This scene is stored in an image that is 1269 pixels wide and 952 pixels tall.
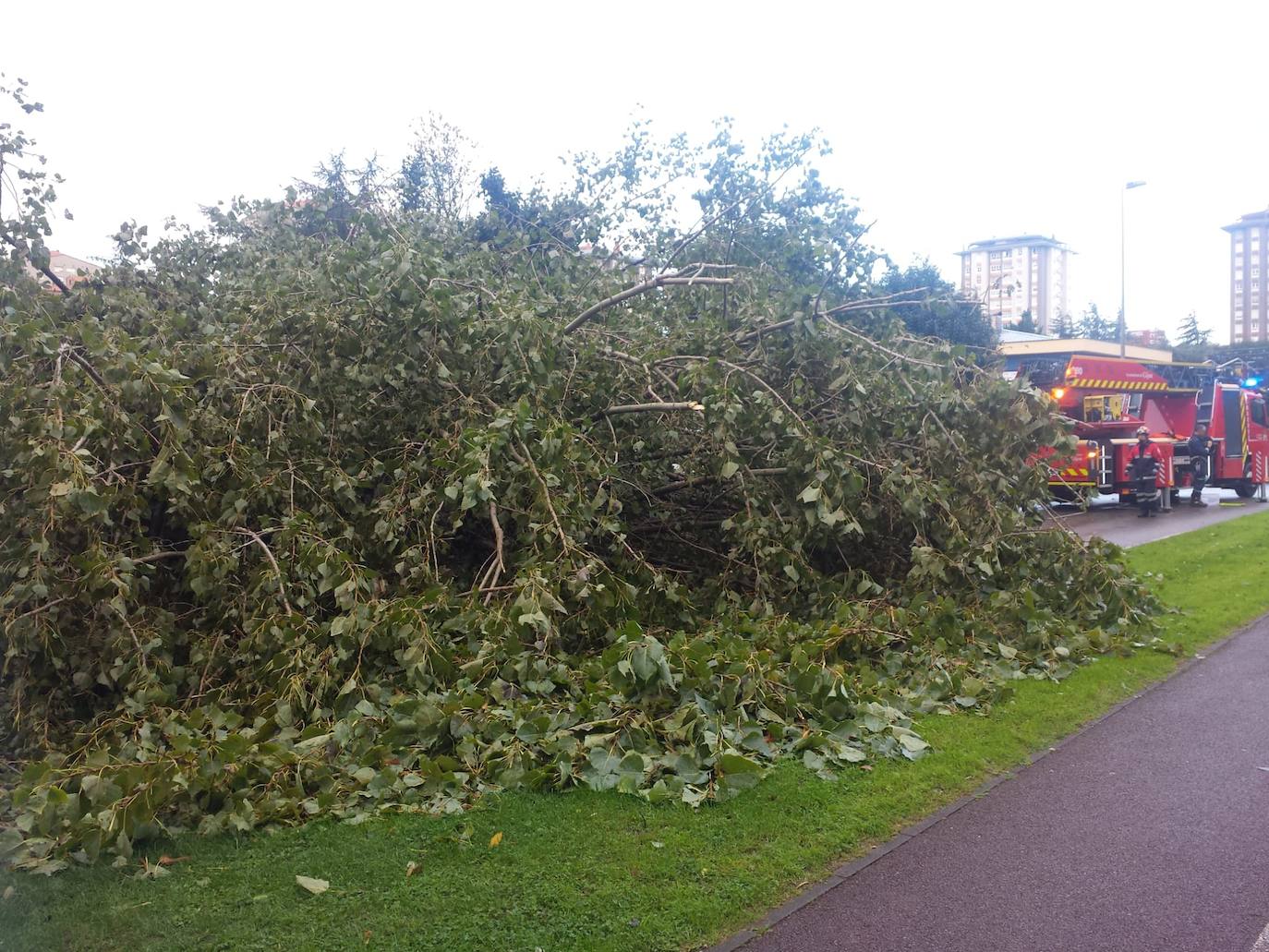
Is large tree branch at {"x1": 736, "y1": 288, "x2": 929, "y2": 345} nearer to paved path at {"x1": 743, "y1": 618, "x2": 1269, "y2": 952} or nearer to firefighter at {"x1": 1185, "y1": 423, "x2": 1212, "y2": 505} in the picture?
paved path at {"x1": 743, "y1": 618, "x2": 1269, "y2": 952}

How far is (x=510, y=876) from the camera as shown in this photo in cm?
385

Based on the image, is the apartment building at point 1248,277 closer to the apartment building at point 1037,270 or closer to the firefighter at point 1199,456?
the apartment building at point 1037,270

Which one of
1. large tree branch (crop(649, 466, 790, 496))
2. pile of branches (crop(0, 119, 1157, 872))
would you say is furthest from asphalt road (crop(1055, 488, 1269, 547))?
large tree branch (crop(649, 466, 790, 496))

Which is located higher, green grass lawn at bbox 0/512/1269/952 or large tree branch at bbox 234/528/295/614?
large tree branch at bbox 234/528/295/614

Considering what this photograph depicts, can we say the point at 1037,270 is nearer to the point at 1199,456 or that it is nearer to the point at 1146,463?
the point at 1199,456

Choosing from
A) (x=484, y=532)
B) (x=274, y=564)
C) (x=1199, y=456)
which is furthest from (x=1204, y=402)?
(x=274, y=564)

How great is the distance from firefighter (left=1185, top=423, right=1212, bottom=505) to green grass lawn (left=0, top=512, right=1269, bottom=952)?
60.0 feet

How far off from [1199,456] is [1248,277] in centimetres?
7865

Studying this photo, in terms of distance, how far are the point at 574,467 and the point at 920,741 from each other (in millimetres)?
2750

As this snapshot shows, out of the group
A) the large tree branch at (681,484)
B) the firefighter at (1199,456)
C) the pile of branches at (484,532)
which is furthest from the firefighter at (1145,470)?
the large tree branch at (681,484)

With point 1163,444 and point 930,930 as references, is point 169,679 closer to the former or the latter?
point 930,930

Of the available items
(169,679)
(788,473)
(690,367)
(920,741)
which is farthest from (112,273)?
(920,741)

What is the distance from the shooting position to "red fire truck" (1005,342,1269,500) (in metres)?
19.1

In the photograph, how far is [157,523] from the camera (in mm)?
6648
